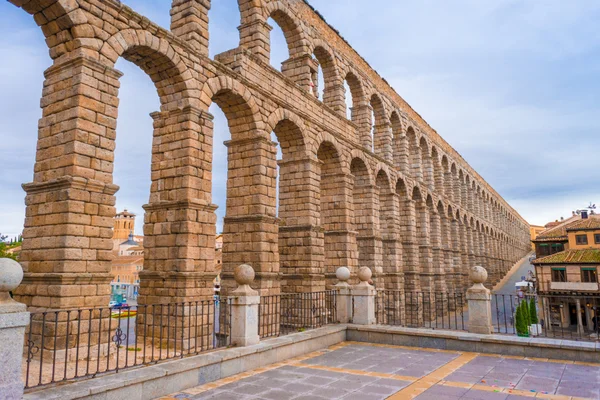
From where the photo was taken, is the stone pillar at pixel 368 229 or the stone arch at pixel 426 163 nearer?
the stone pillar at pixel 368 229

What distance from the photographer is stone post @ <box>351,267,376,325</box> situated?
37.6 ft

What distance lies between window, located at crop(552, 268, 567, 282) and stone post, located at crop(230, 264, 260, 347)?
29635 millimetres

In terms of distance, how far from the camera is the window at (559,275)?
3064cm

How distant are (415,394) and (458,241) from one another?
2879 cm

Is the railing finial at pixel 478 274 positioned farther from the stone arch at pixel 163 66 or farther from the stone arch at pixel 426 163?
the stone arch at pixel 426 163

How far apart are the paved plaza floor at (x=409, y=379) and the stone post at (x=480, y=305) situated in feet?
2.69

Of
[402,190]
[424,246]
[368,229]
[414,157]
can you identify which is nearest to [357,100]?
[368,229]

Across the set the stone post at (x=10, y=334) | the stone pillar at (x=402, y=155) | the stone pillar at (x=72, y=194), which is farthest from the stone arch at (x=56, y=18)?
the stone pillar at (x=402, y=155)

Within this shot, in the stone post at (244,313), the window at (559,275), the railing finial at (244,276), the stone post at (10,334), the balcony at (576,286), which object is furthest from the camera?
the window at (559,275)

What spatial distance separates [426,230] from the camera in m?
26.7

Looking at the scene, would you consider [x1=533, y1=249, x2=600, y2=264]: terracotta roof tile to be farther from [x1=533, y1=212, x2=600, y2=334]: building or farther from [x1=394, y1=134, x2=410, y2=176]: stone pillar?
[x1=394, y1=134, x2=410, y2=176]: stone pillar

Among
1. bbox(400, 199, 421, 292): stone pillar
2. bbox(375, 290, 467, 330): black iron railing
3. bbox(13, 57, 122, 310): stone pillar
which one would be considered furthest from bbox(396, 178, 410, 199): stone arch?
bbox(13, 57, 122, 310): stone pillar

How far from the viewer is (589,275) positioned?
29.3 meters

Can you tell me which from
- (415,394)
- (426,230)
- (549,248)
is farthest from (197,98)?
(549,248)
